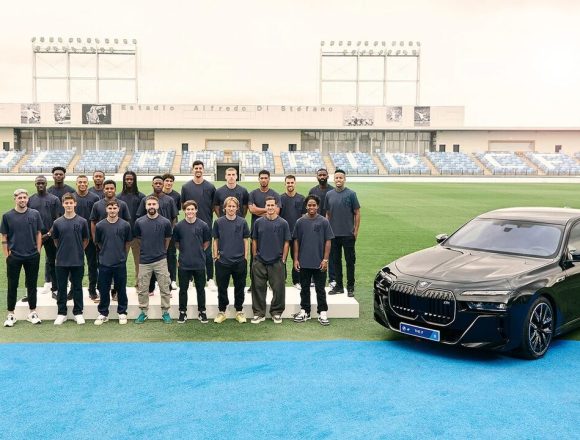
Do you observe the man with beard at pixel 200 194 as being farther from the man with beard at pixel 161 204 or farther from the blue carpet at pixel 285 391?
the blue carpet at pixel 285 391

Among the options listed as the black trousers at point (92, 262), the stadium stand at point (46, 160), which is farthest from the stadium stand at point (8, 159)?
the black trousers at point (92, 262)

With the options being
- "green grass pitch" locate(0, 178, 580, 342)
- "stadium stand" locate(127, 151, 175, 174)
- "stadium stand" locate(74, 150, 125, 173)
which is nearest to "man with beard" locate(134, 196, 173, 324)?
"green grass pitch" locate(0, 178, 580, 342)

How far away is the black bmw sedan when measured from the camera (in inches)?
237

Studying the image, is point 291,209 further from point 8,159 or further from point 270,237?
point 8,159

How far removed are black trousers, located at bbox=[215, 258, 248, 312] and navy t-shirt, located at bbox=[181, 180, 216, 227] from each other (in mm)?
1738

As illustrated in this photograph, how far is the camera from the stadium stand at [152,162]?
60469mm

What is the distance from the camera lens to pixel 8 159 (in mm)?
62094

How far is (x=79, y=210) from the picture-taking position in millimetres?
8656

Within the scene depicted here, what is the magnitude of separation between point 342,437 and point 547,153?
7359 centimetres

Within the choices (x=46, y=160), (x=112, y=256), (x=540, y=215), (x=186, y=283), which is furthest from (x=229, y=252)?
(x=46, y=160)

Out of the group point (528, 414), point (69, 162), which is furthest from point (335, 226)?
point (69, 162)

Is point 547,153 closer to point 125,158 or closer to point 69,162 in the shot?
point 125,158

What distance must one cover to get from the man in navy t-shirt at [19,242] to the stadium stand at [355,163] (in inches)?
2090

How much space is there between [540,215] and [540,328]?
188 centimetres
